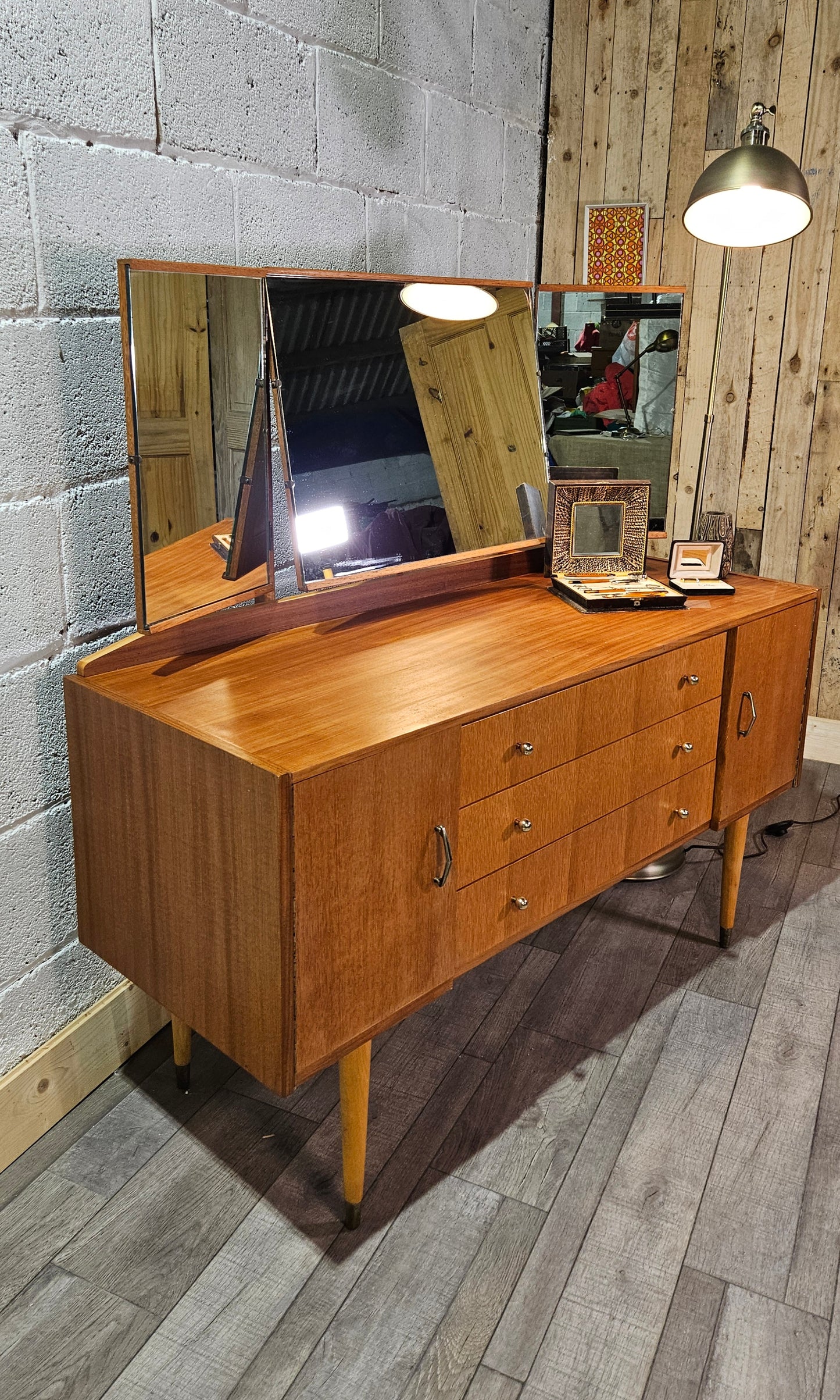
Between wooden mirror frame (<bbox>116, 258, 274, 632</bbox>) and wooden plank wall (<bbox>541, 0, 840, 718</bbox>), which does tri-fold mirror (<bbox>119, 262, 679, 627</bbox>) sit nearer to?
wooden mirror frame (<bbox>116, 258, 274, 632</bbox>)

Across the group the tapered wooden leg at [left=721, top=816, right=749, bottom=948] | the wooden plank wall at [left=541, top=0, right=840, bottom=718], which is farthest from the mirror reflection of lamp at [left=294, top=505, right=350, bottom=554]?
the wooden plank wall at [left=541, top=0, right=840, bottom=718]

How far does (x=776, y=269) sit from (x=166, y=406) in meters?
1.94

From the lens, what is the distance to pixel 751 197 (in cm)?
204

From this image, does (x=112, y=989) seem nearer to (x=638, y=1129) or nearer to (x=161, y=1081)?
(x=161, y=1081)

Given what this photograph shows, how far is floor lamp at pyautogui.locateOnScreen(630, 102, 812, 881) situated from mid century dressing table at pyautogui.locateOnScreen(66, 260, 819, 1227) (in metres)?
0.35

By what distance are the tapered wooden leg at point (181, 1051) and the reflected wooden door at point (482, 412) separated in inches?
39.0

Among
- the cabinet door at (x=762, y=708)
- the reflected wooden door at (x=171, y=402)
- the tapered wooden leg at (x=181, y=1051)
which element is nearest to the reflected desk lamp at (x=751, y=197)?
the cabinet door at (x=762, y=708)

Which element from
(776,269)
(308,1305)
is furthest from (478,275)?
(308,1305)

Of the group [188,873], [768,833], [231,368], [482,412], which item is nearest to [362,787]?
[188,873]

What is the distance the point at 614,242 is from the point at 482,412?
3.83 ft

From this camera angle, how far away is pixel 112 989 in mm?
1781

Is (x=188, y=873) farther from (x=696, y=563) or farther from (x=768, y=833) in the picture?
(x=768, y=833)

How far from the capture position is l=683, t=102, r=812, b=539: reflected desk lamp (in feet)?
6.24

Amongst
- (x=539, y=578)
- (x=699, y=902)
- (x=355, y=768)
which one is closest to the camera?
(x=355, y=768)
